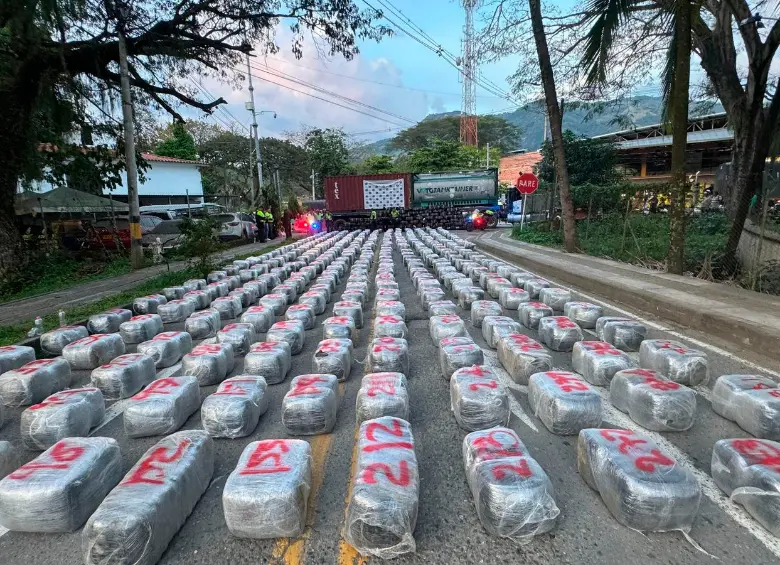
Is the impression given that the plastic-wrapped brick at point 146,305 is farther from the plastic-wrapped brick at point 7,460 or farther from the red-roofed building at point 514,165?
the red-roofed building at point 514,165

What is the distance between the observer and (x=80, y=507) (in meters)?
2.23

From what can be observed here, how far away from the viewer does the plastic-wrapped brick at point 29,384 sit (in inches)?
145

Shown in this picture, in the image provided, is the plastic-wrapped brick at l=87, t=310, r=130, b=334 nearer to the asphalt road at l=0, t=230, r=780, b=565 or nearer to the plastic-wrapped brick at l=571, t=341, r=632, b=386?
the asphalt road at l=0, t=230, r=780, b=565

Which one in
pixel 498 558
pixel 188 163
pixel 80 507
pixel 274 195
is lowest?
pixel 498 558

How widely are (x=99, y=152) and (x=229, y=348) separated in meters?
13.7

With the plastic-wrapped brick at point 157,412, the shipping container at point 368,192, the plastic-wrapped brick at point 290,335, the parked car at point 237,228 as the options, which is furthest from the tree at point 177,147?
the plastic-wrapped brick at point 157,412

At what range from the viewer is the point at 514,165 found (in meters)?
49.0

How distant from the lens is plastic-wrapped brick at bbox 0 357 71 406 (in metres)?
3.69

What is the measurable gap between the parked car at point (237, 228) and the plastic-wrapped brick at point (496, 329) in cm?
1538

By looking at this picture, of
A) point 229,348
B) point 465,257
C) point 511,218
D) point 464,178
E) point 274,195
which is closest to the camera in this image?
point 229,348

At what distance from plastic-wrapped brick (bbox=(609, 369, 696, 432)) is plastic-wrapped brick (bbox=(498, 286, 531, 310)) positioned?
124 inches

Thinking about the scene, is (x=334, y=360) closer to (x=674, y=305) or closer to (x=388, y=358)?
(x=388, y=358)

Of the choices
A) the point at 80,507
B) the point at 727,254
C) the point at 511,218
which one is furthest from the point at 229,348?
the point at 511,218

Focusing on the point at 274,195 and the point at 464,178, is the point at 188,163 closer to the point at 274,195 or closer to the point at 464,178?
the point at 274,195
